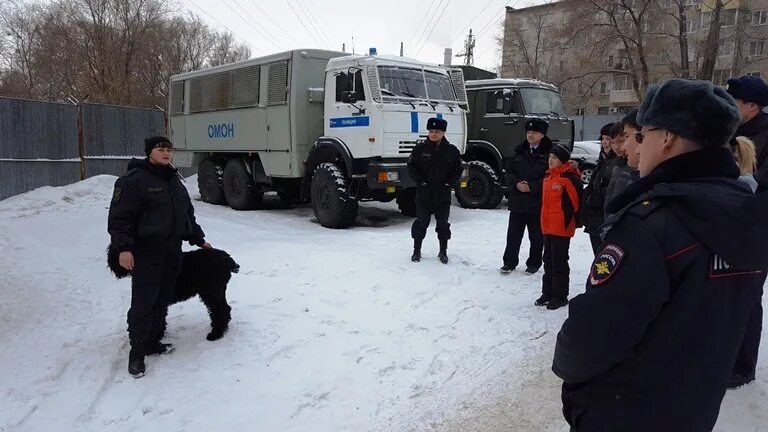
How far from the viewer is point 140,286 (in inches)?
155

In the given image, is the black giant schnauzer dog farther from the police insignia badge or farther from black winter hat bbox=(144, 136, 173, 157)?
the police insignia badge

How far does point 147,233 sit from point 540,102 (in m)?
9.43

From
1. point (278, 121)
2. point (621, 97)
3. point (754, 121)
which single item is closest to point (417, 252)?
point (754, 121)

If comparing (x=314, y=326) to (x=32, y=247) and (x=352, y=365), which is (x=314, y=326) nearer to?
(x=352, y=365)

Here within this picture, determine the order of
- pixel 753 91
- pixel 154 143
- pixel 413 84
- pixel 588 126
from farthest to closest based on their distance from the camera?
1. pixel 588 126
2. pixel 413 84
3. pixel 154 143
4. pixel 753 91

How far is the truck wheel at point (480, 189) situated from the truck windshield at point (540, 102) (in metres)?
1.54

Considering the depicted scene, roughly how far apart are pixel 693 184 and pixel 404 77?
8105 millimetres

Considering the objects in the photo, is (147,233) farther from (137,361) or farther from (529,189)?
(529,189)

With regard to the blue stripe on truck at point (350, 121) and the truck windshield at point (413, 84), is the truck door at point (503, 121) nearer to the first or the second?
the truck windshield at point (413, 84)

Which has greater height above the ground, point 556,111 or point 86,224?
point 556,111

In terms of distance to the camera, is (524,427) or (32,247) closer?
(524,427)

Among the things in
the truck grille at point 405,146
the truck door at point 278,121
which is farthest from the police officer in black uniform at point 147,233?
the truck door at point 278,121

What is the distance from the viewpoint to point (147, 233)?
3895 mm

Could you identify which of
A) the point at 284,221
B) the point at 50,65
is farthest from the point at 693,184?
the point at 50,65
